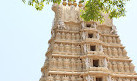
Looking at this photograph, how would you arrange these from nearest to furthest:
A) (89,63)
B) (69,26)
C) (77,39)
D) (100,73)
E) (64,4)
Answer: (100,73) < (89,63) < (77,39) < (69,26) < (64,4)

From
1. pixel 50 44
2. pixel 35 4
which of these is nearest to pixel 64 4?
pixel 50 44

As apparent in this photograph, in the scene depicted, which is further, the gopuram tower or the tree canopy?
the gopuram tower

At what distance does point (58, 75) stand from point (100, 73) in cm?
538

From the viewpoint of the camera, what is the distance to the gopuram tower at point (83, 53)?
23.2 m

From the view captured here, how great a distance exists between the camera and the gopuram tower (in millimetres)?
23234

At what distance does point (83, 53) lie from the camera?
2567 centimetres

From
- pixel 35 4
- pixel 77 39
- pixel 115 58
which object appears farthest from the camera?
pixel 77 39

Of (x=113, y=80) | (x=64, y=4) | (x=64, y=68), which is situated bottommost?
(x=113, y=80)

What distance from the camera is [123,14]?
13289 millimetres

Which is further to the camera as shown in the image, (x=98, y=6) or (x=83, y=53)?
(x=83, y=53)

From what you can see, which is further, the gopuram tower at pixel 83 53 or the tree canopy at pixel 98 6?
the gopuram tower at pixel 83 53

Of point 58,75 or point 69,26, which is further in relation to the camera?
point 69,26

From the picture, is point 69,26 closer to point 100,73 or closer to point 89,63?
point 89,63

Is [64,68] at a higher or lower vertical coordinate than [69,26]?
lower
